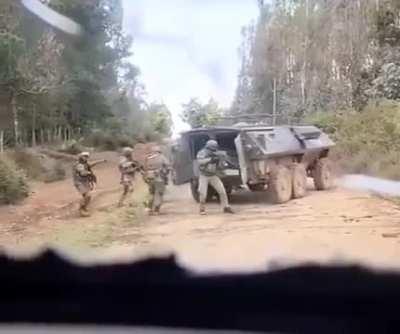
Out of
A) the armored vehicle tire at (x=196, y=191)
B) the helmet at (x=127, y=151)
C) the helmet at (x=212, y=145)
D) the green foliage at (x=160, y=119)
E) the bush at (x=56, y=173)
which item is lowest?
the armored vehicle tire at (x=196, y=191)

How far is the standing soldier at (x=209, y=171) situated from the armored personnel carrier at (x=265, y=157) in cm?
1

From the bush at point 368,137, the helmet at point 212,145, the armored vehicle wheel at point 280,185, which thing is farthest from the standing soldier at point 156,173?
the bush at point 368,137

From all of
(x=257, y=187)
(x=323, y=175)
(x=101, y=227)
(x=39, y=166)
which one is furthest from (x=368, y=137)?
(x=39, y=166)

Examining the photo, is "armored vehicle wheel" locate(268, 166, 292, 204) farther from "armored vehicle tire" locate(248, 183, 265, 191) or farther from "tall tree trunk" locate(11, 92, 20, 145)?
"tall tree trunk" locate(11, 92, 20, 145)

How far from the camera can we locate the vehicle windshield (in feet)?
4.31

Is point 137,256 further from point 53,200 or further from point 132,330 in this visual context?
point 53,200

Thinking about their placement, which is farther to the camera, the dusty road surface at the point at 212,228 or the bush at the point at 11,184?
Answer: the bush at the point at 11,184

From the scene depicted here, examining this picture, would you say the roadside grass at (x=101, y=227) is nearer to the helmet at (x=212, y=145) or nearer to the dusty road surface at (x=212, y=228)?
the dusty road surface at (x=212, y=228)

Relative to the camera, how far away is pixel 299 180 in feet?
4.52

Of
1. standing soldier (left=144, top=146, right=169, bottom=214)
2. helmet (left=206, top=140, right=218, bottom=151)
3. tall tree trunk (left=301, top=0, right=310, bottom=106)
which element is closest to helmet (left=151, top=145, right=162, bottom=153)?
standing soldier (left=144, top=146, right=169, bottom=214)

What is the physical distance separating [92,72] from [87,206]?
296 millimetres

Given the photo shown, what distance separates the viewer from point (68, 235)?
134 centimetres

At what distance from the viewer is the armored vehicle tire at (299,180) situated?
1.37 m

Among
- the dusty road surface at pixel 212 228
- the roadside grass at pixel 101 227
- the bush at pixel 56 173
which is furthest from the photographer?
the bush at pixel 56 173
